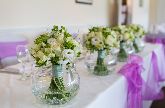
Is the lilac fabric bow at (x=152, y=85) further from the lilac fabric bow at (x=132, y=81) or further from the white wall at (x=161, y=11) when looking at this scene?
the white wall at (x=161, y=11)

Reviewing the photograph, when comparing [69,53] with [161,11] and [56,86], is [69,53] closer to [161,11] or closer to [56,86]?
[56,86]

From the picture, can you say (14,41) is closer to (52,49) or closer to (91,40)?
(91,40)

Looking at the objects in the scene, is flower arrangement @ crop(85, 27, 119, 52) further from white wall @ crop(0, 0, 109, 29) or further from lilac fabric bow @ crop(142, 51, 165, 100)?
white wall @ crop(0, 0, 109, 29)

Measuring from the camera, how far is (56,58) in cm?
99

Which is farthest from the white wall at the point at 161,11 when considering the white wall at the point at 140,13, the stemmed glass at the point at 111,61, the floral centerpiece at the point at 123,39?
the stemmed glass at the point at 111,61

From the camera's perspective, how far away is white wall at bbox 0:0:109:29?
2.52 metres

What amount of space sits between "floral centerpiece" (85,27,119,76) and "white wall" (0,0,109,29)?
124 centimetres

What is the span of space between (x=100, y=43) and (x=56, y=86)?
0.53m

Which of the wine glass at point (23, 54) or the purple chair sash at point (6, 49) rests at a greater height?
the wine glass at point (23, 54)

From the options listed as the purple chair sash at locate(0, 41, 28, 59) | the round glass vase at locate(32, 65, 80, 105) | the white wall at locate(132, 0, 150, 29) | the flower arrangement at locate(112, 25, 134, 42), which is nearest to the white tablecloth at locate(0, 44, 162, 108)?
the round glass vase at locate(32, 65, 80, 105)

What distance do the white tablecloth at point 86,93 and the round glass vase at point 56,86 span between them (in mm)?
28

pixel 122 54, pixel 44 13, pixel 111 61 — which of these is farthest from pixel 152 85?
pixel 44 13

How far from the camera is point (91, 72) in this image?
5.07ft

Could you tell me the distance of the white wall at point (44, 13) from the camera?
2521mm
